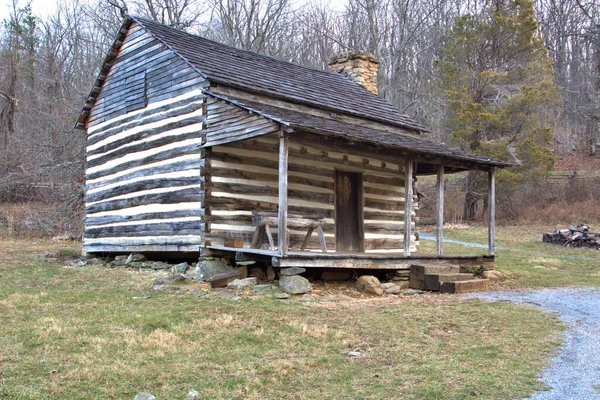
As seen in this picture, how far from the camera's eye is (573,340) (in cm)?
674

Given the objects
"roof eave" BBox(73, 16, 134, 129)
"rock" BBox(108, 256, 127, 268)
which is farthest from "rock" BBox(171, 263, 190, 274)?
"roof eave" BBox(73, 16, 134, 129)

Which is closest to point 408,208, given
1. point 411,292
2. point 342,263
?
point 411,292

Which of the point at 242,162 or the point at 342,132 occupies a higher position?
the point at 342,132

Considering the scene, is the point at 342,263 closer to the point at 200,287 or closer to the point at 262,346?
the point at 200,287

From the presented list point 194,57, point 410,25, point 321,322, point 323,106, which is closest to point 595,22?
point 410,25

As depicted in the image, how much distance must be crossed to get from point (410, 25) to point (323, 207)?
80.1 ft

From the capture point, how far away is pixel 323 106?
13.7 metres

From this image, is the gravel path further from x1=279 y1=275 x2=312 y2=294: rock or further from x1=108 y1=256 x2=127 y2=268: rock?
x1=108 y1=256 x2=127 y2=268: rock

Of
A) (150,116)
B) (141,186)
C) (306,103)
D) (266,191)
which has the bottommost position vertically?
(266,191)

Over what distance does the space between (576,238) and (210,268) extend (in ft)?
50.1

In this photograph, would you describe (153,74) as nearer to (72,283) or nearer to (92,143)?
(92,143)

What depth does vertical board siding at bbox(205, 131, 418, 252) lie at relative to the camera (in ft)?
37.7

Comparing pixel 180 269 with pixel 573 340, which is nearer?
pixel 573 340

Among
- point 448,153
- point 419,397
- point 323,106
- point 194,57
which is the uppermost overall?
point 194,57
